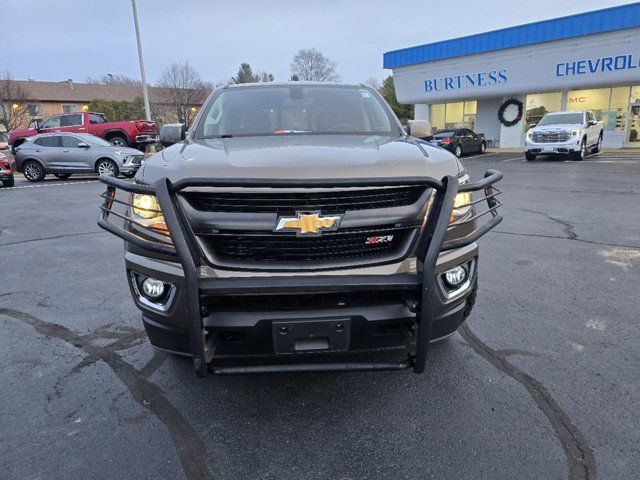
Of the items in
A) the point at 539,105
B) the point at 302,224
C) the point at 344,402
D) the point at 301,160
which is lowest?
the point at 344,402

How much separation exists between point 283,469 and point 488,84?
27940 millimetres

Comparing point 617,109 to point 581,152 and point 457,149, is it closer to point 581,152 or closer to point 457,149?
point 581,152

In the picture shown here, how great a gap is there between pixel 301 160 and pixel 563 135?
1817 cm

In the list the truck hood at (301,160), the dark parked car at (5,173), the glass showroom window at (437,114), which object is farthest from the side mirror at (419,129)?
the glass showroom window at (437,114)

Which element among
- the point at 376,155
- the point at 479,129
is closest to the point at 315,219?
the point at 376,155

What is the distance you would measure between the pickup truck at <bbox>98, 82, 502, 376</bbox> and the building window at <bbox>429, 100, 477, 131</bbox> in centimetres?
2922

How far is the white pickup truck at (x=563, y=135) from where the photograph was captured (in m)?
17.2

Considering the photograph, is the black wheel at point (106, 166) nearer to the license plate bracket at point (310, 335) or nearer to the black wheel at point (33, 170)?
the black wheel at point (33, 170)

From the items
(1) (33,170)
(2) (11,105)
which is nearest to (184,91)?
(2) (11,105)

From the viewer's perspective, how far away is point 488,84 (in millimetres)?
26219

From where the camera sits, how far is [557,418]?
8.05 ft

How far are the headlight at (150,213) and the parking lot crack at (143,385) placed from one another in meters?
1.06

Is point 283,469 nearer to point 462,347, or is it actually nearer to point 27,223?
point 462,347

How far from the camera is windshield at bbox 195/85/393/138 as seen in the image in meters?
3.45
